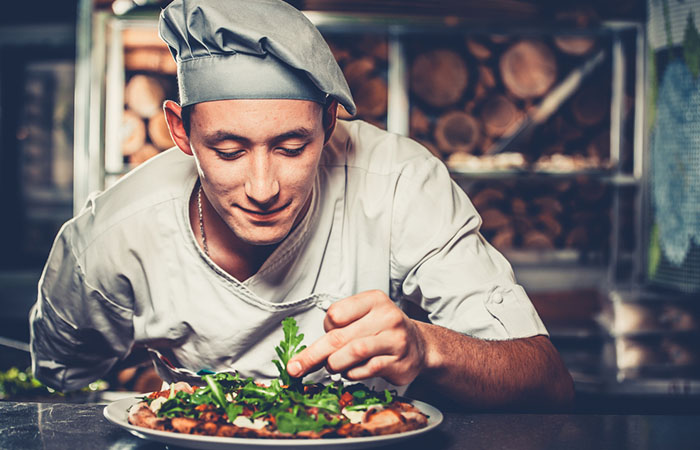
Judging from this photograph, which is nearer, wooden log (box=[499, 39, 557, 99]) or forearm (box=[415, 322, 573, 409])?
forearm (box=[415, 322, 573, 409])

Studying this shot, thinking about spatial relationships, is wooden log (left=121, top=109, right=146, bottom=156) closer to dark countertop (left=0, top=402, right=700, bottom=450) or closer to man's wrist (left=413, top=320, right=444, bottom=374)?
dark countertop (left=0, top=402, right=700, bottom=450)

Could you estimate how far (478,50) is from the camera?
167 inches

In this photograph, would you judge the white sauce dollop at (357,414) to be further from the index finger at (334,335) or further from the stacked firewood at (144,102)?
the stacked firewood at (144,102)

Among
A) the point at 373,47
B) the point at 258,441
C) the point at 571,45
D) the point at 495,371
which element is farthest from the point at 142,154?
the point at 258,441

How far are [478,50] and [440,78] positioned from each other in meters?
0.27

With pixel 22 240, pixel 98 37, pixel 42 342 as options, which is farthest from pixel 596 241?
pixel 22 240

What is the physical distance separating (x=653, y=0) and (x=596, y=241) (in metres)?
1.69

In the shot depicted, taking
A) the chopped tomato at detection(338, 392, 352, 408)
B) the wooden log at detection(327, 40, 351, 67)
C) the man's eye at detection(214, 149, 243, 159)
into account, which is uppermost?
the wooden log at detection(327, 40, 351, 67)

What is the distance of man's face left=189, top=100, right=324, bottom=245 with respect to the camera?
4.43ft

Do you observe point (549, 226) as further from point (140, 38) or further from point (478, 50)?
point (140, 38)

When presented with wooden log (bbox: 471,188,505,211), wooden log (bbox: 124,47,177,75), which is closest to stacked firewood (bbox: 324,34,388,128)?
wooden log (bbox: 471,188,505,211)

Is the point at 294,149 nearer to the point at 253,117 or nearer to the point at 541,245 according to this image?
the point at 253,117

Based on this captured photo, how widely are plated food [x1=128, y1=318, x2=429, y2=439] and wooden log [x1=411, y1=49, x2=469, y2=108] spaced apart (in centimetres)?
324

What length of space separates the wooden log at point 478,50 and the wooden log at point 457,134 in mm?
351
